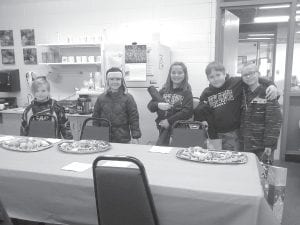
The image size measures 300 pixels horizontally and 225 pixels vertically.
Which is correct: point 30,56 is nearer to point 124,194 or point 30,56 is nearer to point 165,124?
point 165,124

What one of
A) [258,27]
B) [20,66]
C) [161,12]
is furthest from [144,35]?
[258,27]

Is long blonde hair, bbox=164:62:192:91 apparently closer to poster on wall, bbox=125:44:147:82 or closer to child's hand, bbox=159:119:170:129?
child's hand, bbox=159:119:170:129

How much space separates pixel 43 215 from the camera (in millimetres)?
1758

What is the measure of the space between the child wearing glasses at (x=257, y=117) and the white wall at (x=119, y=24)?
1644mm

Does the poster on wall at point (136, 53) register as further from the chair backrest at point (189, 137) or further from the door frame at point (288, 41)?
the chair backrest at point (189, 137)

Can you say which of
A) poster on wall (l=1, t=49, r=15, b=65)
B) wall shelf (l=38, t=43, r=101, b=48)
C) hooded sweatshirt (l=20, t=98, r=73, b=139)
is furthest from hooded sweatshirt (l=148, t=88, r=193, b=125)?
poster on wall (l=1, t=49, r=15, b=65)

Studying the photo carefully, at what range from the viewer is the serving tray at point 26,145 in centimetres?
216

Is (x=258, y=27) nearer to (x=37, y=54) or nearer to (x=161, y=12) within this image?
(x=161, y=12)

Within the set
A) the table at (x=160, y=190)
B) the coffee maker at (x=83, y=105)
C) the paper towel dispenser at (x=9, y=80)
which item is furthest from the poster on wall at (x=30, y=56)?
the table at (x=160, y=190)

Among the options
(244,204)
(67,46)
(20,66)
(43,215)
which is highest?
(67,46)

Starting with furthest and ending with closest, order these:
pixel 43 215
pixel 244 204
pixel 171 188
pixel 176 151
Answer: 1. pixel 176 151
2. pixel 43 215
3. pixel 171 188
4. pixel 244 204

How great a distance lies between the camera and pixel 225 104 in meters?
2.64

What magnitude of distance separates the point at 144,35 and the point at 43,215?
3.13m

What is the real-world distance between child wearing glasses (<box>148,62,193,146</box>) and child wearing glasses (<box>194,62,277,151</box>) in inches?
12.2
